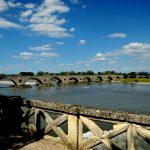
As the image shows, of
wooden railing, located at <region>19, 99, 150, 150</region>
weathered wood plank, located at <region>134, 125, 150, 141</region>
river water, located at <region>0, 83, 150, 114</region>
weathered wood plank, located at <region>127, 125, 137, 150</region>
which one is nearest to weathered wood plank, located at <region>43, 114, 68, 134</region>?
wooden railing, located at <region>19, 99, 150, 150</region>

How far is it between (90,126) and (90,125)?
23 mm

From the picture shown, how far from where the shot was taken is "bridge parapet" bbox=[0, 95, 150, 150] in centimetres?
480

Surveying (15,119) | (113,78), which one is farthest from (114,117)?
(113,78)

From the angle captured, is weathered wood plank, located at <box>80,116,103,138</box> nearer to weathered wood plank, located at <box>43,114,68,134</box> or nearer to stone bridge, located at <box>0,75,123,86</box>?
weathered wood plank, located at <box>43,114,68,134</box>

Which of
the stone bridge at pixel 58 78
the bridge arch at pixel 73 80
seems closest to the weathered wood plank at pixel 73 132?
the stone bridge at pixel 58 78

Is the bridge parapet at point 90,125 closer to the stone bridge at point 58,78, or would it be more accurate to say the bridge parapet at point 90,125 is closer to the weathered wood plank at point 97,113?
the weathered wood plank at point 97,113

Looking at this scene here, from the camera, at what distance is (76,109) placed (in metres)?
5.80

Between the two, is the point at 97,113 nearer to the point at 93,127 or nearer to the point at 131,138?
the point at 93,127

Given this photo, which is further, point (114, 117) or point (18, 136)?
point (18, 136)

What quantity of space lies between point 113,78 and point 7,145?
161901 millimetres

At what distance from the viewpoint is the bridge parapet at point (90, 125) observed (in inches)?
189

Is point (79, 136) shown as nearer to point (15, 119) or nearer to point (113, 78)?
point (15, 119)

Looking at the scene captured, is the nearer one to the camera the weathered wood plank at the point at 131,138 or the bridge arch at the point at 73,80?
the weathered wood plank at the point at 131,138

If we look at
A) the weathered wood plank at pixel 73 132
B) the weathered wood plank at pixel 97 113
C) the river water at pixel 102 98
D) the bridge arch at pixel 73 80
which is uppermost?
the weathered wood plank at pixel 97 113
